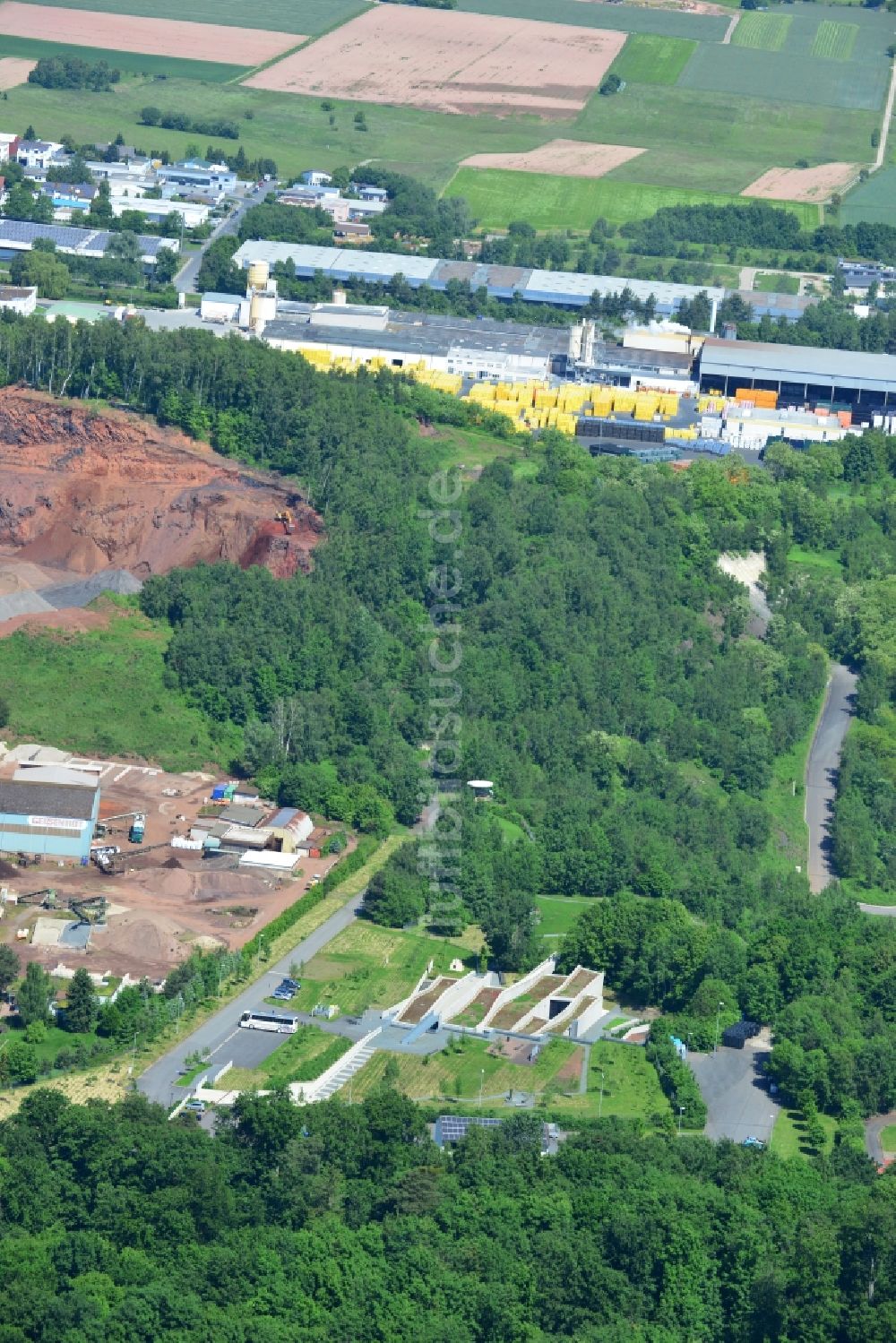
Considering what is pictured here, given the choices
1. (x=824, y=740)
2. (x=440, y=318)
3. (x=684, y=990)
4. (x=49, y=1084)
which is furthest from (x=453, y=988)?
(x=440, y=318)

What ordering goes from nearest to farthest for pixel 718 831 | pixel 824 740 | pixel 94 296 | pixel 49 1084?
pixel 49 1084
pixel 718 831
pixel 824 740
pixel 94 296

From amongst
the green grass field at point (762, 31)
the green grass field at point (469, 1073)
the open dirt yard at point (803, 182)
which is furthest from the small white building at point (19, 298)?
the green grass field at point (762, 31)

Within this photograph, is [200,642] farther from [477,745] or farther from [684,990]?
[684,990]

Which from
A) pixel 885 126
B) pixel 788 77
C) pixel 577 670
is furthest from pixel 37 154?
pixel 577 670

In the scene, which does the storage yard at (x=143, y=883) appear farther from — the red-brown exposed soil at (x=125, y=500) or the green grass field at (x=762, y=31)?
A: the green grass field at (x=762, y=31)

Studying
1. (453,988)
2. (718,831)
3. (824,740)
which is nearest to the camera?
(453,988)

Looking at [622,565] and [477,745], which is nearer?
[477,745]
